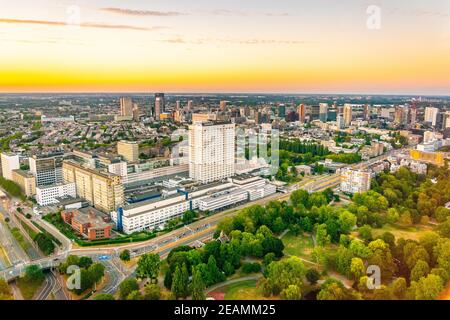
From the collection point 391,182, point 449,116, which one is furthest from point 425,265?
point 449,116

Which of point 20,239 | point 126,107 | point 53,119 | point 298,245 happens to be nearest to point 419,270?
point 298,245

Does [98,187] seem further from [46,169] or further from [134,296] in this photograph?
[134,296]

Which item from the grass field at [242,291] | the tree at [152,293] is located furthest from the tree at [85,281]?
the grass field at [242,291]

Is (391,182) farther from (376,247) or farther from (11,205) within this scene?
(11,205)

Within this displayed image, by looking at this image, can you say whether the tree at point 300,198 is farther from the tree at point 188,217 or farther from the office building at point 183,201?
the tree at point 188,217

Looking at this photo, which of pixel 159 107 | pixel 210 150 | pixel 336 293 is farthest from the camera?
pixel 159 107

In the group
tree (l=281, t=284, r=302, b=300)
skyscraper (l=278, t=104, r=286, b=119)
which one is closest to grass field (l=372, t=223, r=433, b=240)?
tree (l=281, t=284, r=302, b=300)

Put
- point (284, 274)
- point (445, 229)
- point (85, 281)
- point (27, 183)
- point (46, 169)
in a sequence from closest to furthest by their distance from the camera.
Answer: point (284, 274), point (85, 281), point (445, 229), point (27, 183), point (46, 169)
